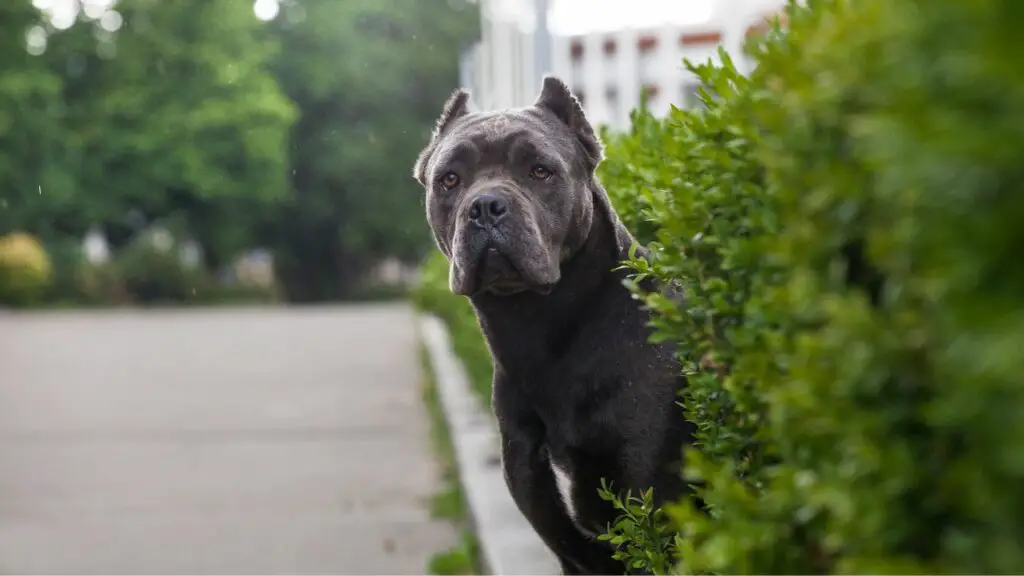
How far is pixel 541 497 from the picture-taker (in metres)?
3.57

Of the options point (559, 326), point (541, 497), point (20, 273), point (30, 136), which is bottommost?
point (20, 273)

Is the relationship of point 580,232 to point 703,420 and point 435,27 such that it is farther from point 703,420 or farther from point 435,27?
point 435,27

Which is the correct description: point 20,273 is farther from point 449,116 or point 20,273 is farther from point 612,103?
point 449,116

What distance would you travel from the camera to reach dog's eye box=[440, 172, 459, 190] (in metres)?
3.84

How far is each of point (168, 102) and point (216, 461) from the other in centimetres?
2834

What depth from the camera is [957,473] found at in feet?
4.60

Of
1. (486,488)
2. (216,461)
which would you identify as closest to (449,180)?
(486,488)

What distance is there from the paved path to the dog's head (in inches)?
105

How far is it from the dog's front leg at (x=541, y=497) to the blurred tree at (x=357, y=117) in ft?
120

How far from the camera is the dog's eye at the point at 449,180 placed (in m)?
3.84

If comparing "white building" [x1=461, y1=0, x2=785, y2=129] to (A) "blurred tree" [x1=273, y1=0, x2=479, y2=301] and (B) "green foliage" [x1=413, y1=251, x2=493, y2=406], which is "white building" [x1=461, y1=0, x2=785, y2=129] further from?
(A) "blurred tree" [x1=273, y1=0, x2=479, y2=301]

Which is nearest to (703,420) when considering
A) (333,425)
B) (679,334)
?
(679,334)

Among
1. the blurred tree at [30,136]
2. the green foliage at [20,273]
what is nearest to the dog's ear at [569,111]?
the blurred tree at [30,136]

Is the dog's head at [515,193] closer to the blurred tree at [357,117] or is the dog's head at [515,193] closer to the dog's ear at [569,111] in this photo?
the dog's ear at [569,111]
